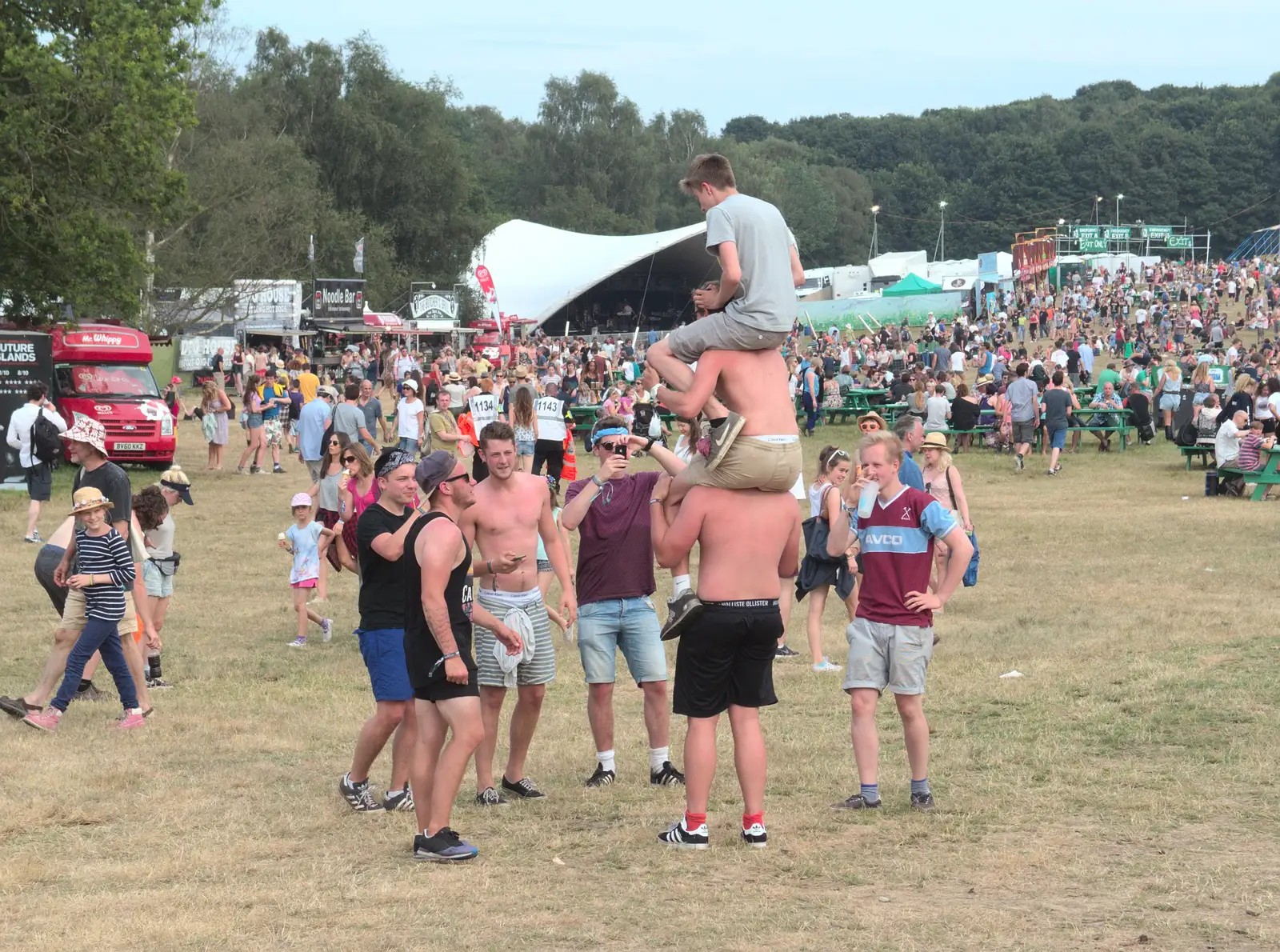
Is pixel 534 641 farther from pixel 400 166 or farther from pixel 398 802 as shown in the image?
pixel 400 166

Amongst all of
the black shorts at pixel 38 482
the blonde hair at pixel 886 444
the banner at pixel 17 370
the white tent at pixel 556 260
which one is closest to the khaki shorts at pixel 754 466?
the blonde hair at pixel 886 444

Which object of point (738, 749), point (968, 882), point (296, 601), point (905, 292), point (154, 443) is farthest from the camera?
point (905, 292)

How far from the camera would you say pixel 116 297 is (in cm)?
2455

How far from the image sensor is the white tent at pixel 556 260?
67312mm

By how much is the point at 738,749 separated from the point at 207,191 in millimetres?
45578

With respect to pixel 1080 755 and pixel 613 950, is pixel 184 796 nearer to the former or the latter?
pixel 613 950

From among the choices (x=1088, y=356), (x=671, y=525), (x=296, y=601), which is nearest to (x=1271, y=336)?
(x=1088, y=356)

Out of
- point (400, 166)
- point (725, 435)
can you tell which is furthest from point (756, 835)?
point (400, 166)

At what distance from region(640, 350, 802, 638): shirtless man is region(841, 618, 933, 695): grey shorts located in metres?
1.00

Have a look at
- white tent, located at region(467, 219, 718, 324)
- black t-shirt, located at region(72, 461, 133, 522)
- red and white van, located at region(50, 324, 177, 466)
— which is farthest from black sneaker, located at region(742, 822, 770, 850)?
white tent, located at region(467, 219, 718, 324)

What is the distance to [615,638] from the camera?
273 inches

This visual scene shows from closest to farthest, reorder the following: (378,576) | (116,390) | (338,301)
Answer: (378,576) → (116,390) → (338,301)

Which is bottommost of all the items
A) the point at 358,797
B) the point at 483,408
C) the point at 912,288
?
the point at 358,797

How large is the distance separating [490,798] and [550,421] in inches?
431
